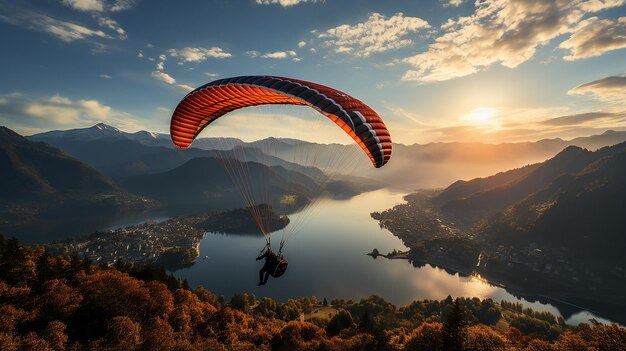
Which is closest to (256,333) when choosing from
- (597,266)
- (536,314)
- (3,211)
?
(536,314)

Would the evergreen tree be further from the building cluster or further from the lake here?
the building cluster

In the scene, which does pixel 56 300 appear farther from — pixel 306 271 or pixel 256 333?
pixel 306 271

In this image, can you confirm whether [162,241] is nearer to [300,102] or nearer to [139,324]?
[139,324]

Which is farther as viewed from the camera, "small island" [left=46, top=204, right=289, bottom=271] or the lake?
"small island" [left=46, top=204, right=289, bottom=271]

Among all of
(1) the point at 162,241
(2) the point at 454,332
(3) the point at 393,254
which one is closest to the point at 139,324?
(2) the point at 454,332

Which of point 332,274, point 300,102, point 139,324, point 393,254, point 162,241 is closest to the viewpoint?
point 300,102

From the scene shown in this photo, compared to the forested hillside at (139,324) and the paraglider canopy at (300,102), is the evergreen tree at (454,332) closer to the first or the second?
the forested hillside at (139,324)

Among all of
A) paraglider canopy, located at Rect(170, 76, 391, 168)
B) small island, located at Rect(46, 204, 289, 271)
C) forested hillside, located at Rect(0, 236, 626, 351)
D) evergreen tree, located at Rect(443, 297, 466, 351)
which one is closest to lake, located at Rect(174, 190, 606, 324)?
small island, located at Rect(46, 204, 289, 271)

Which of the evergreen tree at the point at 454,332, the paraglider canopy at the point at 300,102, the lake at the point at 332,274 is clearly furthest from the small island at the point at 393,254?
the paraglider canopy at the point at 300,102

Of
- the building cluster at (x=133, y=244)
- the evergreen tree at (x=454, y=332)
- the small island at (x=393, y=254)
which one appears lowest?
the building cluster at (x=133, y=244)
